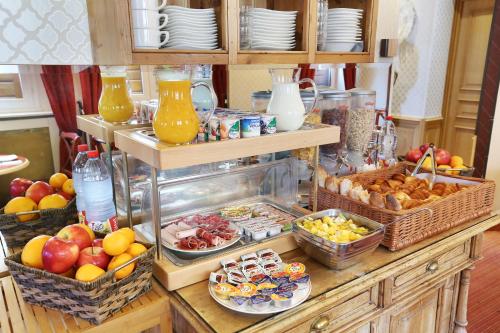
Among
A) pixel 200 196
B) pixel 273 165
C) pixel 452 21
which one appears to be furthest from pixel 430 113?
pixel 200 196

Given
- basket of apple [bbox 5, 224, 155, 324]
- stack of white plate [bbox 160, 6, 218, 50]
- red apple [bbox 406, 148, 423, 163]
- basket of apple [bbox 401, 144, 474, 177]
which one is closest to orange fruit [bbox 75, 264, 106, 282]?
basket of apple [bbox 5, 224, 155, 324]

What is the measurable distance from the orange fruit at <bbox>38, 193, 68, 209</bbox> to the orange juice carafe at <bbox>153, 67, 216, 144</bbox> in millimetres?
538

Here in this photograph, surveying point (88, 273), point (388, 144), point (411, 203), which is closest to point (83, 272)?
point (88, 273)

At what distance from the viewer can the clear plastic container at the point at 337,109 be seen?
65.0 inches

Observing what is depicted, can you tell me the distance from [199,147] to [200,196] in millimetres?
426

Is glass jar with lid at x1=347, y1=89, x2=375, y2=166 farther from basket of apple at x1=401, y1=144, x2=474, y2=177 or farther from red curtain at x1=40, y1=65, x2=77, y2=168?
red curtain at x1=40, y1=65, x2=77, y2=168

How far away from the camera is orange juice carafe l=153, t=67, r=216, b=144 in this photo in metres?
0.96

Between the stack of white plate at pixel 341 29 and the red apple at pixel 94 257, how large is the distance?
111 cm

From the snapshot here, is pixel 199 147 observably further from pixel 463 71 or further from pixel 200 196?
pixel 463 71

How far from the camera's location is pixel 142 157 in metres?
1.00

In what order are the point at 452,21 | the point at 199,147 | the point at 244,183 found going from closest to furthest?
the point at 199,147, the point at 244,183, the point at 452,21

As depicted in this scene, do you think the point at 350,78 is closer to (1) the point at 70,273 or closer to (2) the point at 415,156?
(2) the point at 415,156

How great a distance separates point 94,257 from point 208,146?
399 millimetres

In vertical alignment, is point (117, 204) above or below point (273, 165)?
below
